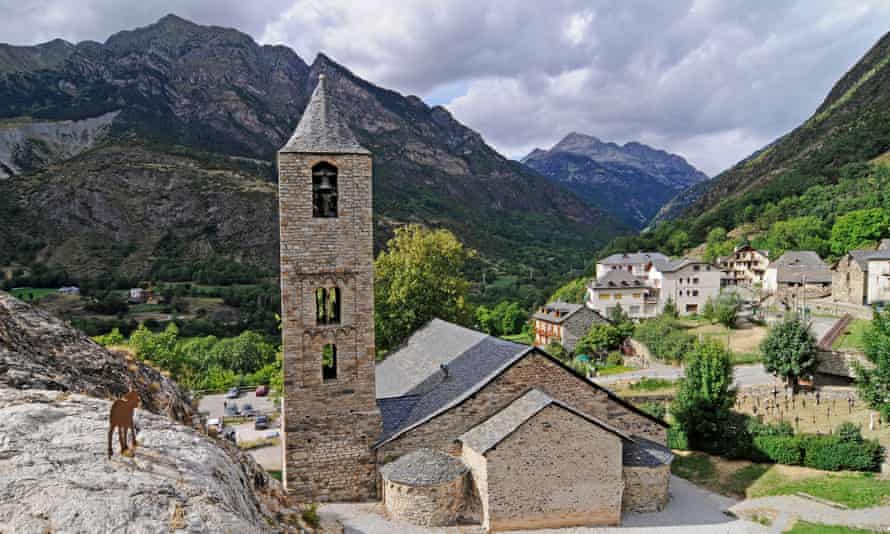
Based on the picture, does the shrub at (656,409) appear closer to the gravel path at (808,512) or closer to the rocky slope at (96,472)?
the gravel path at (808,512)

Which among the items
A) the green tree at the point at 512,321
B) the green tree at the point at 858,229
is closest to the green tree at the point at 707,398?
the green tree at the point at 512,321

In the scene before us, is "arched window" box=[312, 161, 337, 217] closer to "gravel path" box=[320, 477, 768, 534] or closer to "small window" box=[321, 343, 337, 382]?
"small window" box=[321, 343, 337, 382]

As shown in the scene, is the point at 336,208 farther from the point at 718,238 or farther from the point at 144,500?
the point at 718,238

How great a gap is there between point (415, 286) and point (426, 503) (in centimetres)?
1788

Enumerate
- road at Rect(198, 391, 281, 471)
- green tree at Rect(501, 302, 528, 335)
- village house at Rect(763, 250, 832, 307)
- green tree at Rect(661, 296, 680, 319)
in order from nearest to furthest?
road at Rect(198, 391, 281, 471), green tree at Rect(661, 296, 680, 319), village house at Rect(763, 250, 832, 307), green tree at Rect(501, 302, 528, 335)

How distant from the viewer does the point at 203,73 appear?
200 metres

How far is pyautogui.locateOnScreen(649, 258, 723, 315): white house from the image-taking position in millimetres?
59312

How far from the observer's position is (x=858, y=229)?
6362 cm

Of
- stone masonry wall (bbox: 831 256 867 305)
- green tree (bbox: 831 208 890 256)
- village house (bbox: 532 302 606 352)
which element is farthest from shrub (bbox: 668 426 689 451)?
green tree (bbox: 831 208 890 256)

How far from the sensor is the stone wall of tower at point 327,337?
16.4m

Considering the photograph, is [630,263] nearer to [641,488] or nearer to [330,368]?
[641,488]

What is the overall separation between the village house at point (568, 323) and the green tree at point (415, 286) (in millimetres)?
17854

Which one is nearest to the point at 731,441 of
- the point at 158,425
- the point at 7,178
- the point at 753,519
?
the point at 753,519

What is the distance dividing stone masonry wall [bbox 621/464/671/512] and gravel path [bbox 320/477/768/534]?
0.27 meters
